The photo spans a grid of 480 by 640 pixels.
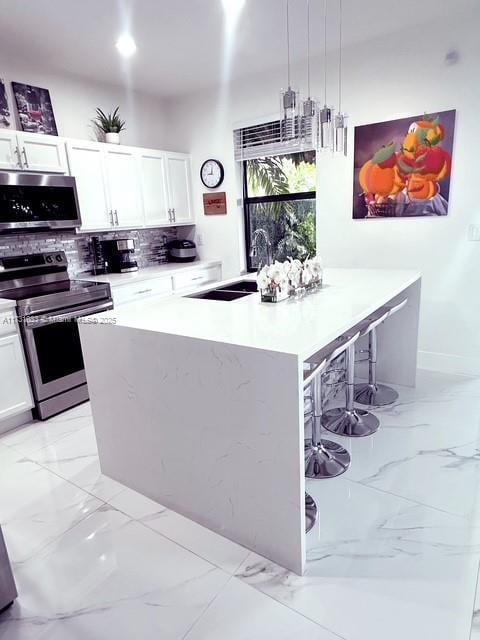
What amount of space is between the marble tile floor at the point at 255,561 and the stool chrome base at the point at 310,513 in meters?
0.04

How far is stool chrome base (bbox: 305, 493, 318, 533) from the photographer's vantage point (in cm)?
181

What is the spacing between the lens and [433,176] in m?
3.14

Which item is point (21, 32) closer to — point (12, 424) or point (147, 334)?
point (147, 334)

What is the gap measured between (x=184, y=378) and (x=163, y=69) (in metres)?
3.07

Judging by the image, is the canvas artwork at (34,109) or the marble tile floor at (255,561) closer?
the marble tile floor at (255,561)

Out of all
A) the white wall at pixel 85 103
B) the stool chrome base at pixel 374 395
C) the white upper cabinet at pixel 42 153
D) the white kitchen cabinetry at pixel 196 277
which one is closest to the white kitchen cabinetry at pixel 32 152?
the white upper cabinet at pixel 42 153

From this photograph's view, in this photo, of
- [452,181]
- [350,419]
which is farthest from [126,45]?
[350,419]

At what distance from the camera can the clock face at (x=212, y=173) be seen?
4270mm

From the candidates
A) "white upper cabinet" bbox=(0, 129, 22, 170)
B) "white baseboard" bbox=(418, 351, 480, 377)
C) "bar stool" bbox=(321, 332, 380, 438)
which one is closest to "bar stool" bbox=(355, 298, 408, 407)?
"bar stool" bbox=(321, 332, 380, 438)

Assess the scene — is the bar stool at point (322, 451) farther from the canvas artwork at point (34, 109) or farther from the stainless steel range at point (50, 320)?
the canvas artwork at point (34, 109)

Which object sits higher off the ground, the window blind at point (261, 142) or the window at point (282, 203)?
the window blind at point (261, 142)

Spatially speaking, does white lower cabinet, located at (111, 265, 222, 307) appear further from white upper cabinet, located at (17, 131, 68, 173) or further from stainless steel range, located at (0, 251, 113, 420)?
white upper cabinet, located at (17, 131, 68, 173)

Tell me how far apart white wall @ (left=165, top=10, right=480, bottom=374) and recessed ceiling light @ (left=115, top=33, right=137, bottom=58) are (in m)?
1.14

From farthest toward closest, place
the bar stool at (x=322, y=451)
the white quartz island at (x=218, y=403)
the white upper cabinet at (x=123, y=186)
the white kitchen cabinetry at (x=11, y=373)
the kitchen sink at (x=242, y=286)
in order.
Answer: the white upper cabinet at (x=123, y=186), the kitchen sink at (x=242, y=286), the white kitchen cabinetry at (x=11, y=373), the bar stool at (x=322, y=451), the white quartz island at (x=218, y=403)
